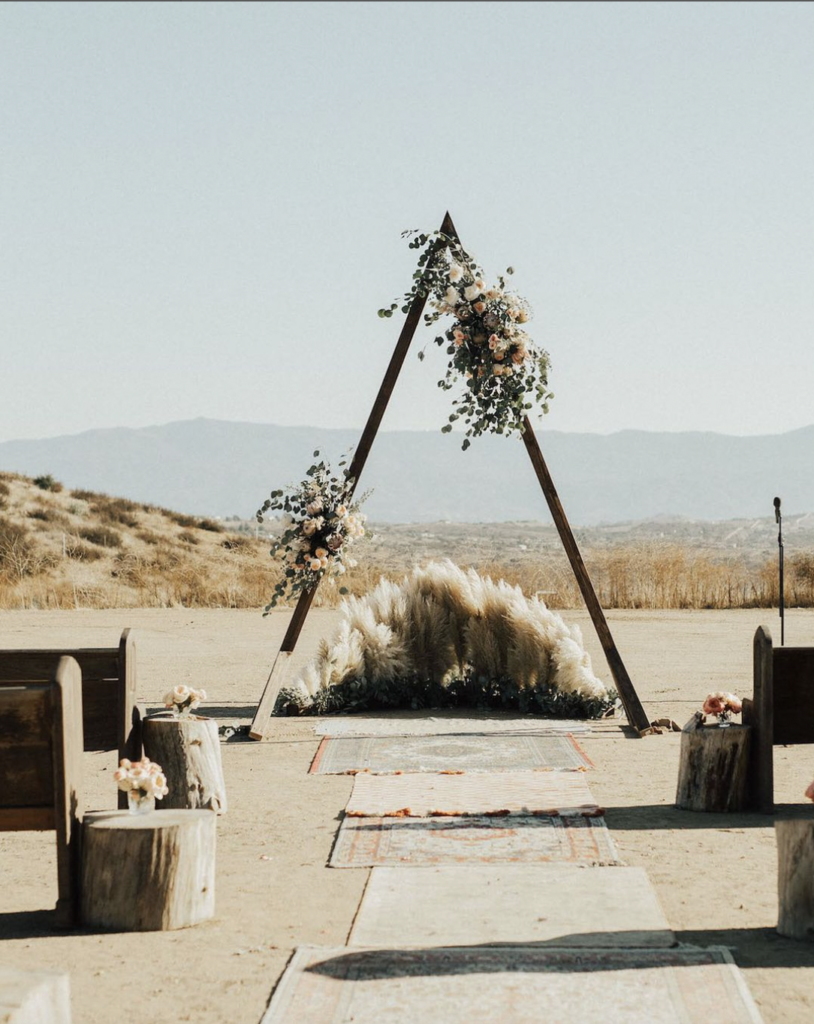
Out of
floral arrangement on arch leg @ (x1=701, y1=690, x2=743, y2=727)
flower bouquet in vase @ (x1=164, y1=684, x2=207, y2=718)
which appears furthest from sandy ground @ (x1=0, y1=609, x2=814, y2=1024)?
flower bouquet in vase @ (x1=164, y1=684, x2=207, y2=718)

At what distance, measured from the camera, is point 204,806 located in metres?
7.38

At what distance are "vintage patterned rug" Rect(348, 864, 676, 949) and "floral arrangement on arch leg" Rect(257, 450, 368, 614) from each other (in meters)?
4.57

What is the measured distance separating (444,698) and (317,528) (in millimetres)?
2216

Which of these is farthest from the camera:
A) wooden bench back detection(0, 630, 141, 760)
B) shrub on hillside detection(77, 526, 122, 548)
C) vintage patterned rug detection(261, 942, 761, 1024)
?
shrub on hillside detection(77, 526, 122, 548)

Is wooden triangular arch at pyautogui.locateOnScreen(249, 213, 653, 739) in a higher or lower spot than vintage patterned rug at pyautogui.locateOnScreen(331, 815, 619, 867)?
higher

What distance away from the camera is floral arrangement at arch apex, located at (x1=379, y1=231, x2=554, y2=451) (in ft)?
33.6

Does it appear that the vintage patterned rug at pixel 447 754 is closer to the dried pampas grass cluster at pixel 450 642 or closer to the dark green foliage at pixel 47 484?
the dried pampas grass cluster at pixel 450 642

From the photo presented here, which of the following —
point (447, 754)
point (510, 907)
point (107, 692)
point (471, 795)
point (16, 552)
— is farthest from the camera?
point (16, 552)

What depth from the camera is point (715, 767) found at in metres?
7.39

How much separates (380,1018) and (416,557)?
174ft


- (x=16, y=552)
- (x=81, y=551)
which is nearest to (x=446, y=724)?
(x=16, y=552)

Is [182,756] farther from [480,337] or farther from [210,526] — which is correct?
[210,526]

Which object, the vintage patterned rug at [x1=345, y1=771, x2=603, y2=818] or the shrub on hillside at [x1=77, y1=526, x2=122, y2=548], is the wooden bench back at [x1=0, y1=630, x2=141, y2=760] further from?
the shrub on hillside at [x1=77, y1=526, x2=122, y2=548]

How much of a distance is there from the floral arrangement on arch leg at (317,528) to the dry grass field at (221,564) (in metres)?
0.50
